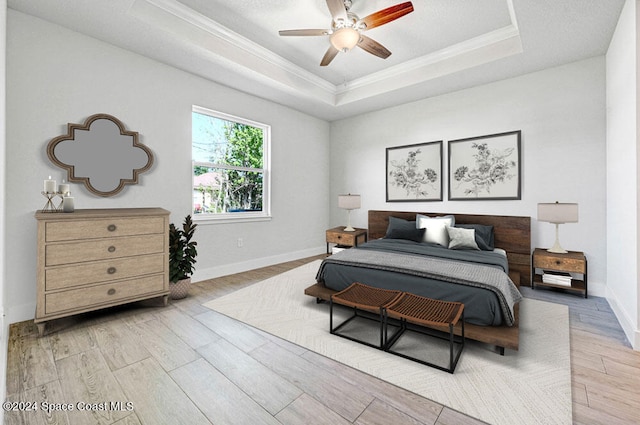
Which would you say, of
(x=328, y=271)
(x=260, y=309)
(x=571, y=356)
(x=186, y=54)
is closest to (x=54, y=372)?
(x=260, y=309)

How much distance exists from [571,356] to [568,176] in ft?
8.01

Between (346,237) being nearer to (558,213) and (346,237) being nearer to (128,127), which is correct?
(558,213)

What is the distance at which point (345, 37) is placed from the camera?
2.71 m

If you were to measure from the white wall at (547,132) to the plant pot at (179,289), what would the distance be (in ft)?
11.7

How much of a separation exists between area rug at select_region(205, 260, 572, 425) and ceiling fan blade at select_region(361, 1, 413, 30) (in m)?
2.76

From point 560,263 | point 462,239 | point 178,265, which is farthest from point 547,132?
point 178,265

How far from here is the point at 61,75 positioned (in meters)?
2.72

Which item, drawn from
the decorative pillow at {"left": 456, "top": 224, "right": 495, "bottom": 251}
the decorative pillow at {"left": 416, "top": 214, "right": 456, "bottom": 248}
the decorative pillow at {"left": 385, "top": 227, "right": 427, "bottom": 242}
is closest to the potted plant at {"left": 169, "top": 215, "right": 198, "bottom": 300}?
the decorative pillow at {"left": 385, "top": 227, "right": 427, "bottom": 242}

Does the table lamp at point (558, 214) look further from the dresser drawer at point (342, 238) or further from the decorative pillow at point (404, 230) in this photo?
the dresser drawer at point (342, 238)

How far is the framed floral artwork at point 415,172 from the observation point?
4.50 meters

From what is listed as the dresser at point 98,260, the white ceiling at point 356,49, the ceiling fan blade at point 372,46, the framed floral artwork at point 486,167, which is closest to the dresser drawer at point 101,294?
the dresser at point 98,260

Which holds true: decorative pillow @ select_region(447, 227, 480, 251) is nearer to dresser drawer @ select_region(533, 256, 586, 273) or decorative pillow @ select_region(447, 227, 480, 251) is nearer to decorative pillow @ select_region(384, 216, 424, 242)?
decorative pillow @ select_region(384, 216, 424, 242)

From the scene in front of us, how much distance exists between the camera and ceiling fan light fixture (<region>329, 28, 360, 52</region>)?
2.67 m

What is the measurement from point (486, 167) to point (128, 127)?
15.3 feet
